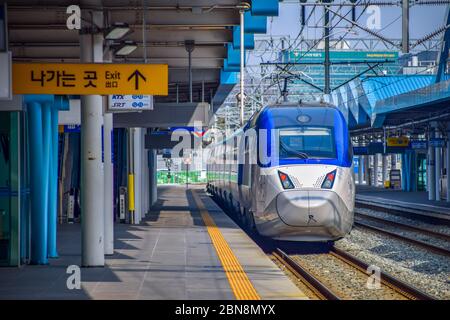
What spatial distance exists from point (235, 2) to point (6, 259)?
6.68 metres

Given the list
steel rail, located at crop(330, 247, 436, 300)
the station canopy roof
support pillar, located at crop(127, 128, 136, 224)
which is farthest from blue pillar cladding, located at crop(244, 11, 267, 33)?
support pillar, located at crop(127, 128, 136, 224)

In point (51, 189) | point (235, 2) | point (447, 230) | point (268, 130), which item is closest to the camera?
point (51, 189)

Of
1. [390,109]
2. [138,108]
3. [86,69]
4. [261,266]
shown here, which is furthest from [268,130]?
[390,109]

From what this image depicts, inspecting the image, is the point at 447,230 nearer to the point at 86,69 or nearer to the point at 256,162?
the point at 256,162

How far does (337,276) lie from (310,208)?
5.54 ft

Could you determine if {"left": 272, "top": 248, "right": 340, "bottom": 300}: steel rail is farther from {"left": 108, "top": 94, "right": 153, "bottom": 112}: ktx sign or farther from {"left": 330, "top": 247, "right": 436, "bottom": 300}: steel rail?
{"left": 108, "top": 94, "right": 153, "bottom": 112}: ktx sign

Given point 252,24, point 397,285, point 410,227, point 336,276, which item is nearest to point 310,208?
point 336,276

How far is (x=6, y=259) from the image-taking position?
1315 cm

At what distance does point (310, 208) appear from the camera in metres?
15.9

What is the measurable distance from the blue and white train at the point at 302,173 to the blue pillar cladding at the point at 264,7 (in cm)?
287

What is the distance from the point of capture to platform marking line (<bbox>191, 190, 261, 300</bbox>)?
1052 cm

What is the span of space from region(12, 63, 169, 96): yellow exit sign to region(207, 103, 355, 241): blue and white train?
15.2 feet

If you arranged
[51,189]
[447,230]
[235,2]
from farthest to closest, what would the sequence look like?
1. [447,230]
2. [235,2]
3. [51,189]

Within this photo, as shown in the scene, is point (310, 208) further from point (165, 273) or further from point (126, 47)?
point (126, 47)
